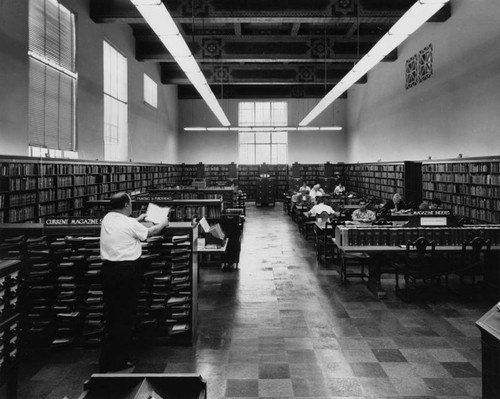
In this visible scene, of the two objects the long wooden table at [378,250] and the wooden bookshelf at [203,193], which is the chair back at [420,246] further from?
the wooden bookshelf at [203,193]

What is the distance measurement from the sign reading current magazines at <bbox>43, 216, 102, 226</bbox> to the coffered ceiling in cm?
551

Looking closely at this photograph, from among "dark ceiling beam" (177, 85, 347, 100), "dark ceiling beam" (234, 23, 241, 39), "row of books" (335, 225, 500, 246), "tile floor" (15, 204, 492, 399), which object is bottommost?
"tile floor" (15, 204, 492, 399)

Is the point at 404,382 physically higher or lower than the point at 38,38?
lower

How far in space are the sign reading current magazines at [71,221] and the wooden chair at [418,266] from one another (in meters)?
3.74

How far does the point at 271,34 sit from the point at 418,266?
29.1ft

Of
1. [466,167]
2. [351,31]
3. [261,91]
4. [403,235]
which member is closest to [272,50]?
[351,31]

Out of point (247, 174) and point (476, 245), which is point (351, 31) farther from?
point (247, 174)

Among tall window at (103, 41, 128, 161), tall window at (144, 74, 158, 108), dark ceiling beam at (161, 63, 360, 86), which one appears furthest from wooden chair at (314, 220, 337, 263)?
tall window at (144, 74, 158, 108)

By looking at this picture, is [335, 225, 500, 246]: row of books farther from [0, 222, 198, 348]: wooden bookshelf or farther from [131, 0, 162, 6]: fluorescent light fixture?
[131, 0, 162, 6]: fluorescent light fixture

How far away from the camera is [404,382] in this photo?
339cm

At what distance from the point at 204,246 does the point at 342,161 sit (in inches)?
665

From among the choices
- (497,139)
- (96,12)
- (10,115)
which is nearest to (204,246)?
(10,115)

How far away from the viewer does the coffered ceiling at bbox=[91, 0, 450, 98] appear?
9.07m

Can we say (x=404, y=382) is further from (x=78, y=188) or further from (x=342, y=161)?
(x=342, y=161)
